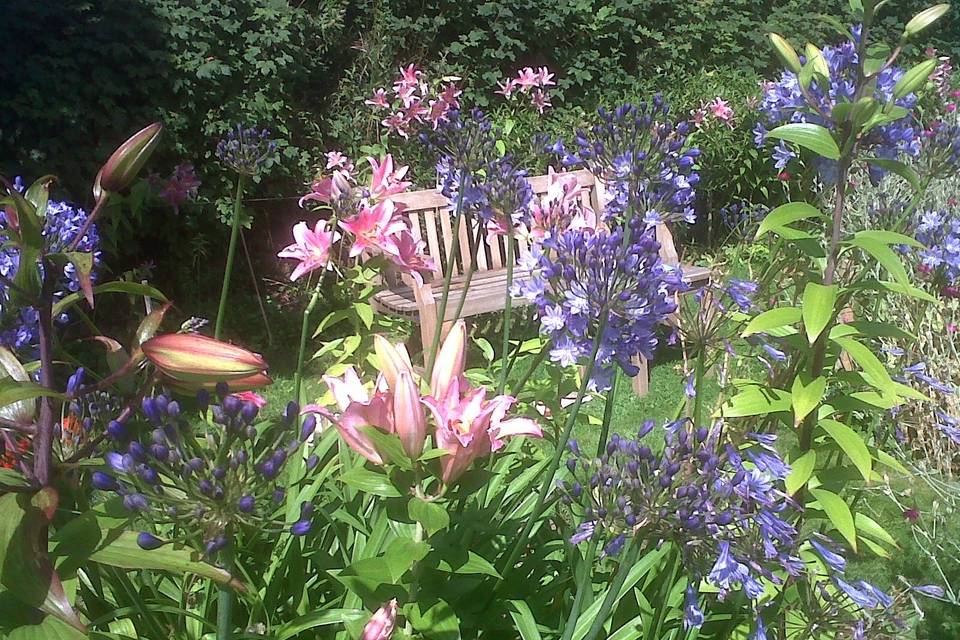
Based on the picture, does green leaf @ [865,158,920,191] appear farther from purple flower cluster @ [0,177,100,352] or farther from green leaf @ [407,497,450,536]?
purple flower cluster @ [0,177,100,352]

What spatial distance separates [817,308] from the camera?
155 centimetres

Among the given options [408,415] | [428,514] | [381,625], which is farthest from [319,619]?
[408,415]

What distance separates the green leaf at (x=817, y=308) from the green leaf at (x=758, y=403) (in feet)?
0.48

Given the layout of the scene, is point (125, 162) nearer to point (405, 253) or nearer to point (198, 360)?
point (198, 360)

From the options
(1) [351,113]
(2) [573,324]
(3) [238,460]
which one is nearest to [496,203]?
(2) [573,324]

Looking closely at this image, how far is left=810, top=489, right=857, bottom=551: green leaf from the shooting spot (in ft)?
5.10

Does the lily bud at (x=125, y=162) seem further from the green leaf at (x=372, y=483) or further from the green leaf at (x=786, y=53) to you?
the green leaf at (x=786, y=53)

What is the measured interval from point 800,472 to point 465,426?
2.56 feet

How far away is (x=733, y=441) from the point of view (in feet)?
5.71

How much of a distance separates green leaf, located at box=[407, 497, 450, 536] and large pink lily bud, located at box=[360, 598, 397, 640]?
0.14 metres

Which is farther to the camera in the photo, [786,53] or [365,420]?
[786,53]

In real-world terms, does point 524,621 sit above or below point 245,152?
below

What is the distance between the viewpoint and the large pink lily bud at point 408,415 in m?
1.16

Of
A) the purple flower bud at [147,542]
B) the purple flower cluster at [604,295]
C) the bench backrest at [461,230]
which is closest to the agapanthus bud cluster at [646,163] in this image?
the purple flower cluster at [604,295]
